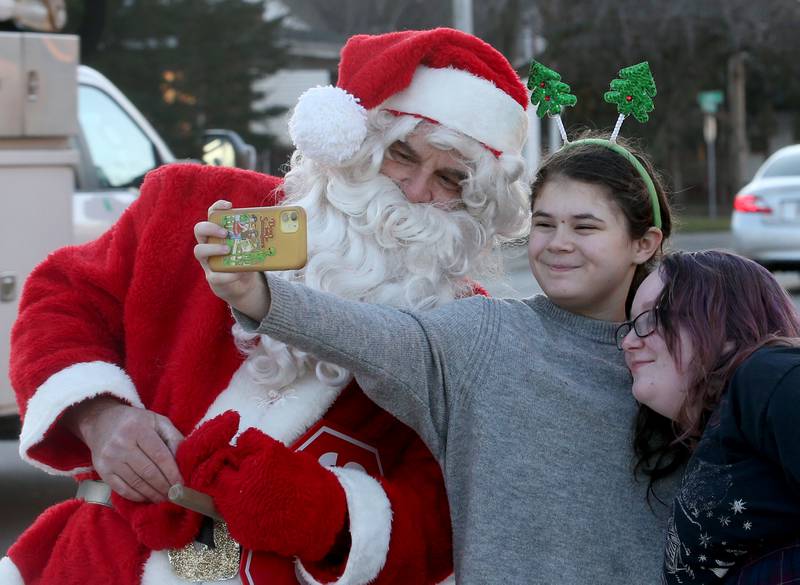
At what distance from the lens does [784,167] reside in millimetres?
13219

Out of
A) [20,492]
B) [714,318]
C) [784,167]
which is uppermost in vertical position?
[714,318]

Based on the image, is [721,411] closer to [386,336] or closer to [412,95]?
[386,336]

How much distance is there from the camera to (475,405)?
2.36 meters

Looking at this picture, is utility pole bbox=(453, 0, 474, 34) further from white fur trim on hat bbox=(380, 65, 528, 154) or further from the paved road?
white fur trim on hat bbox=(380, 65, 528, 154)

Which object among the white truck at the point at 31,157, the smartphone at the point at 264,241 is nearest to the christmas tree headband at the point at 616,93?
the smartphone at the point at 264,241

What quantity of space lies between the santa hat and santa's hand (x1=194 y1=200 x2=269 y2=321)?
58 centimetres

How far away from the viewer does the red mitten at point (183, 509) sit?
89.8 inches

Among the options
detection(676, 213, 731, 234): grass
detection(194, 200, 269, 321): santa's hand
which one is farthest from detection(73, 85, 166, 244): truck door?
detection(676, 213, 731, 234): grass

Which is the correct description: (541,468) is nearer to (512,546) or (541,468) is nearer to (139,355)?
(512,546)

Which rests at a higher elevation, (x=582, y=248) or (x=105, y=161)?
(x=582, y=248)

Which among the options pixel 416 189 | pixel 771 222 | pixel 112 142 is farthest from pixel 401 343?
pixel 771 222

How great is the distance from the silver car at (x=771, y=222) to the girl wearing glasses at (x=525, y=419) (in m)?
10.6

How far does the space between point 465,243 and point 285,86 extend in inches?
1129

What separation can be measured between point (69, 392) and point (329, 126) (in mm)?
780
